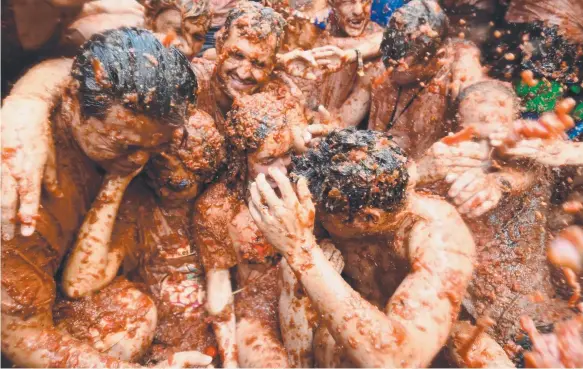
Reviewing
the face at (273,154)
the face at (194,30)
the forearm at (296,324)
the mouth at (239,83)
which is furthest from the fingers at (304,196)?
the face at (194,30)

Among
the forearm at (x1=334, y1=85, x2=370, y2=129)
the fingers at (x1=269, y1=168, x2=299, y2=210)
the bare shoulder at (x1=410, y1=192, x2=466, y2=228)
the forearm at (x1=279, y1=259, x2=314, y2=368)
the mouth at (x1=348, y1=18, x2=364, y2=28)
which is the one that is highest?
the fingers at (x1=269, y1=168, x2=299, y2=210)

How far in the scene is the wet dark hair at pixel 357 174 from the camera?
2.12 metres

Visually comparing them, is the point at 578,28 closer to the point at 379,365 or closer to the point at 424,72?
the point at 424,72

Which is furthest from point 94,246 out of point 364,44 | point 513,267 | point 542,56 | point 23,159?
point 542,56

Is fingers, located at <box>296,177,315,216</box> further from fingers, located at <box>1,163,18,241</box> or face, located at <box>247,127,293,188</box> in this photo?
fingers, located at <box>1,163,18,241</box>

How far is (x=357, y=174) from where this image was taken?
2.12 meters

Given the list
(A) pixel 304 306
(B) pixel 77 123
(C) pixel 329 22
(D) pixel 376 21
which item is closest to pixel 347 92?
(C) pixel 329 22

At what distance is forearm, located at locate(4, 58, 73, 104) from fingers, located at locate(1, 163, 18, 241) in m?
0.41

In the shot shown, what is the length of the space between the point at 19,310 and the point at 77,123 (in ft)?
2.93

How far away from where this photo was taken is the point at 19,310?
220cm

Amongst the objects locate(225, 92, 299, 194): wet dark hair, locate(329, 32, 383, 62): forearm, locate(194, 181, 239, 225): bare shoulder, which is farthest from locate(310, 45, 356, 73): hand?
locate(194, 181, 239, 225): bare shoulder

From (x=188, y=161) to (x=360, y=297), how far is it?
136 centimetres

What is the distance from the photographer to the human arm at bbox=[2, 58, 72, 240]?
2.03 m

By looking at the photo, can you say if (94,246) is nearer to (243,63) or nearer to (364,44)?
(243,63)
